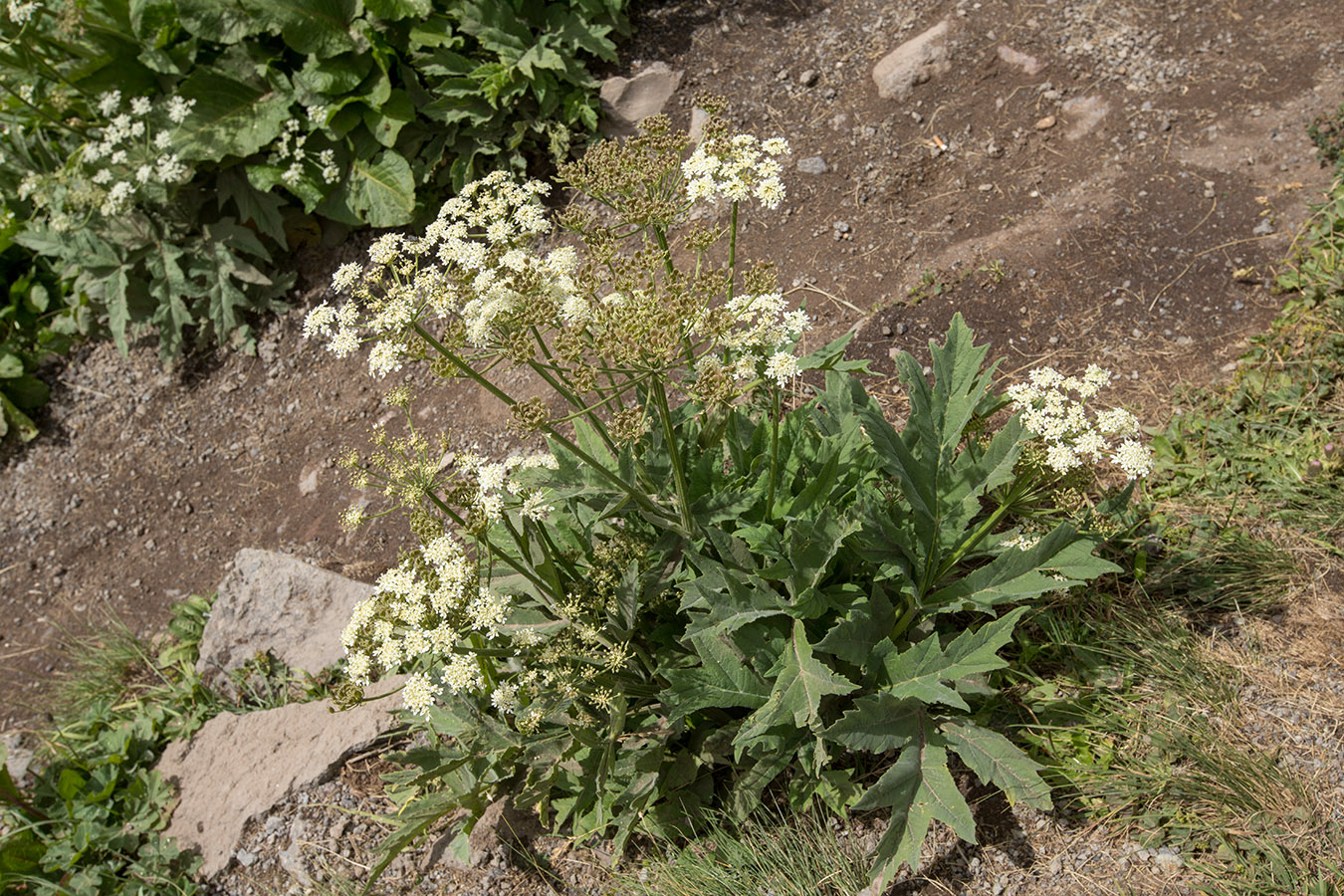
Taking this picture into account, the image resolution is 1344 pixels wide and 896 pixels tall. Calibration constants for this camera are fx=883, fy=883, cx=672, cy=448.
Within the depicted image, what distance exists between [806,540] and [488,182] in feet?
5.51

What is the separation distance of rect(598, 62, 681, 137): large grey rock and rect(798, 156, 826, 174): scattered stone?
1.16m

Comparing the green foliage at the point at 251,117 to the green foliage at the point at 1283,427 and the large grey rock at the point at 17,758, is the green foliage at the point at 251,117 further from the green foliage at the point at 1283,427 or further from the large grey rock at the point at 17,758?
the green foliage at the point at 1283,427

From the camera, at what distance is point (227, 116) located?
19.5 ft

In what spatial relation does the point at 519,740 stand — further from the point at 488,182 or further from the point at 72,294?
the point at 72,294

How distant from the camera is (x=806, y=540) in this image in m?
2.85


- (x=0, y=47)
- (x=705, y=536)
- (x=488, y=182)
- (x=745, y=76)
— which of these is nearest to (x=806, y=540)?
(x=705, y=536)

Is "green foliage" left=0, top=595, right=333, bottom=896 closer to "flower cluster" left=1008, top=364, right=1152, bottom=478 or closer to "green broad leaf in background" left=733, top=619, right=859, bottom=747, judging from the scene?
"green broad leaf in background" left=733, top=619, right=859, bottom=747

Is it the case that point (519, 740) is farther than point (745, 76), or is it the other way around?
point (745, 76)

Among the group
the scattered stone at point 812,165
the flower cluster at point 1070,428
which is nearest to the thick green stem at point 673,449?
the flower cluster at point 1070,428

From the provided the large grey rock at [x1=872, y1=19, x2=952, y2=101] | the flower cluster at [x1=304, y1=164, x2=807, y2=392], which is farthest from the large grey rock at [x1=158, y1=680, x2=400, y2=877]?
the large grey rock at [x1=872, y1=19, x2=952, y2=101]

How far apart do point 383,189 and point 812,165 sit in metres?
2.87

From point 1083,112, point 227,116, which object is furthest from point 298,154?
point 1083,112

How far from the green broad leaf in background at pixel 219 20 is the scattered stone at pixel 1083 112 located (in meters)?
5.15

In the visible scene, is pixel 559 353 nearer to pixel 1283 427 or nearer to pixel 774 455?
pixel 774 455
